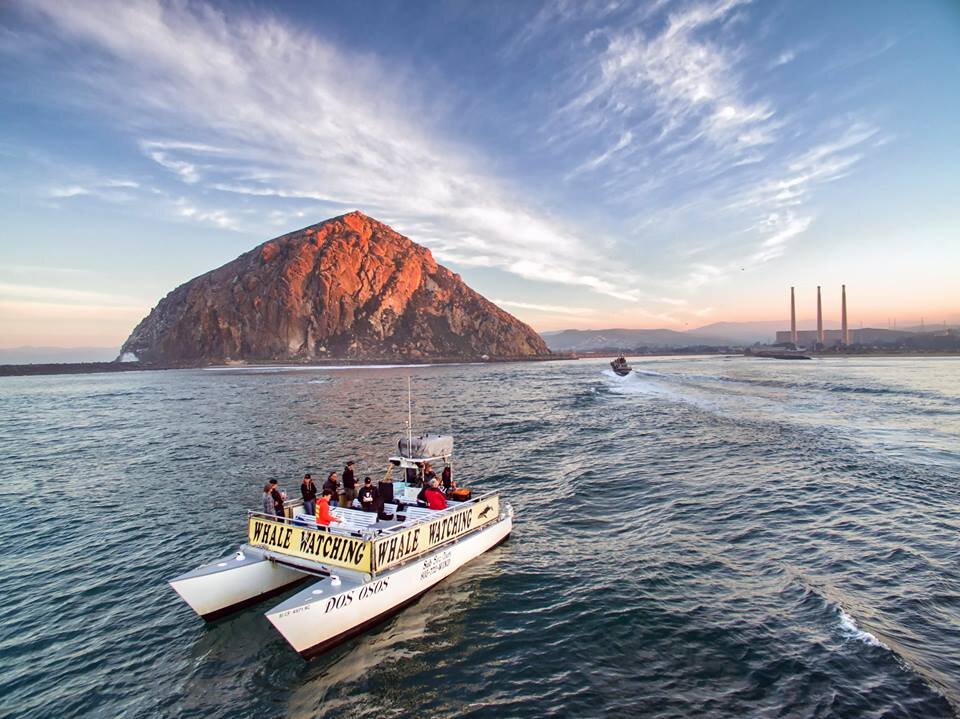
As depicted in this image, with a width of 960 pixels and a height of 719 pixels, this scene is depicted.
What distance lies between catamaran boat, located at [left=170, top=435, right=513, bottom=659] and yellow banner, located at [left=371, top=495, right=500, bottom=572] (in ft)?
0.09

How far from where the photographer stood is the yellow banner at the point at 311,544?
11.8 meters

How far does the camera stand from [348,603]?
11.0 meters

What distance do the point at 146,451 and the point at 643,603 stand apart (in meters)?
35.7

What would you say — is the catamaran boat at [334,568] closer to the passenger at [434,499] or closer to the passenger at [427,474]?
the passenger at [434,499]

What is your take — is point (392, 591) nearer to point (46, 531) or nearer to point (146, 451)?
point (46, 531)

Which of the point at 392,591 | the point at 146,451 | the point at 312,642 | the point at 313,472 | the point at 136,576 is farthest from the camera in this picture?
the point at 146,451

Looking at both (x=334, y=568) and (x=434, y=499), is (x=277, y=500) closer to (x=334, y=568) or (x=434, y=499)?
(x=334, y=568)

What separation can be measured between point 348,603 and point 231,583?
350 cm

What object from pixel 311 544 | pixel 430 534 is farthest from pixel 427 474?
pixel 311 544

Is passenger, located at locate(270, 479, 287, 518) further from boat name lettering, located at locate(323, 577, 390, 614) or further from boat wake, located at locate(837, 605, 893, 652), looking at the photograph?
boat wake, located at locate(837, 605, 893, 652)

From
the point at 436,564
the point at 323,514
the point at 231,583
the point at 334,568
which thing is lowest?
the point at 436,564

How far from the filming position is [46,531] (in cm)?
1964

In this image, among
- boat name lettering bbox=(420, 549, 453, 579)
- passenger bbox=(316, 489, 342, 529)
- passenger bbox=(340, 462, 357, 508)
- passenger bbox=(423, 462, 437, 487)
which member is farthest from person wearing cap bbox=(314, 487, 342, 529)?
passenger bbox=(423, 462, 437, 487)

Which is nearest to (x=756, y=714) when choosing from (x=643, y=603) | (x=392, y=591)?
(x=643, y=603)
